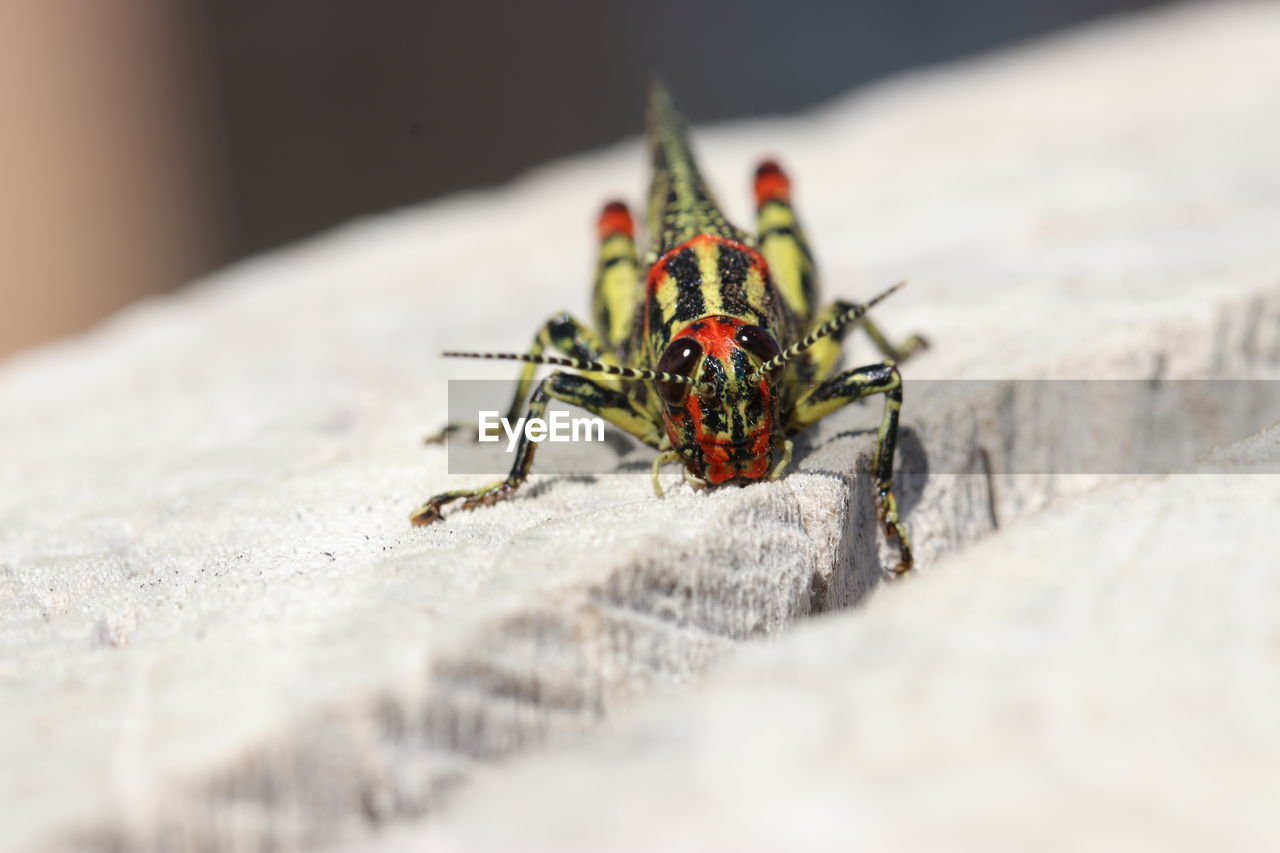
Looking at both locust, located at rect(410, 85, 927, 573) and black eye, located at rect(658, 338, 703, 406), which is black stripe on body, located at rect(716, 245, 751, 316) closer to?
locust, located at rect(410, 85, 927, 573)

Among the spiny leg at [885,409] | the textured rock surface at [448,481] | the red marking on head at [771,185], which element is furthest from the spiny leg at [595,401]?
the red marking on head at [771,185]

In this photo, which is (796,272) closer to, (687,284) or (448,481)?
(687,284)

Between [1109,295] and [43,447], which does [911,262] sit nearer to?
[1109,295]

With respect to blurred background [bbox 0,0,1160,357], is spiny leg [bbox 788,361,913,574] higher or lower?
lower

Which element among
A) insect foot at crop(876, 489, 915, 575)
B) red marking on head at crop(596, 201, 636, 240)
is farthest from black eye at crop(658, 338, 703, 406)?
red marking on head at crop(596, 201, 636, 240)

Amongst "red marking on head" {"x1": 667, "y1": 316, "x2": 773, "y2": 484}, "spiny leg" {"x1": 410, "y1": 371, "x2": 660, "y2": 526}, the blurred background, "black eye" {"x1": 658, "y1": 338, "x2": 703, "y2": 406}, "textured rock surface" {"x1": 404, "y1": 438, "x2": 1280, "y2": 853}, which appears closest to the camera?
"textured rock surface" {"x1": 404, "y1": 438, "x2": 1280, "y2": 853}

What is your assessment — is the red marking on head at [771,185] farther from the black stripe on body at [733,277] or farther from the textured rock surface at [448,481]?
the black stripe on body at [733,277]

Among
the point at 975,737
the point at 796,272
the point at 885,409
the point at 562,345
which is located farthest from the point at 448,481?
the point at 975,737
